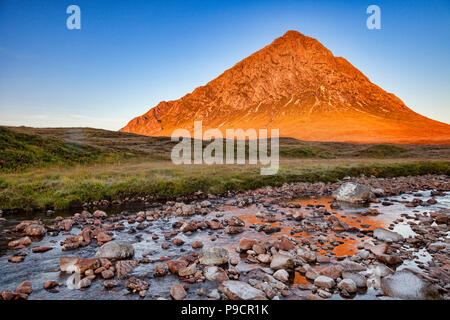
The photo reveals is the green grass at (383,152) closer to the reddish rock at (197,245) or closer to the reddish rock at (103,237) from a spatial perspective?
the reddish rock at (197,245)

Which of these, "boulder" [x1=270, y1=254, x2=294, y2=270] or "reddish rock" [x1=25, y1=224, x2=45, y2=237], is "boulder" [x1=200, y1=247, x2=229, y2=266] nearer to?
"boulder" [x1=270, y1=254, x2=294, y2=270]

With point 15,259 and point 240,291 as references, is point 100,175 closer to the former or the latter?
point 15,259

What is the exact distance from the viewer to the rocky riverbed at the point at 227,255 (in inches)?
269

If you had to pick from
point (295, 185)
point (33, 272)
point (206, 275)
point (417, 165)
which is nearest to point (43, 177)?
point (33, 272)

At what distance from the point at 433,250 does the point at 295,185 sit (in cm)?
1618

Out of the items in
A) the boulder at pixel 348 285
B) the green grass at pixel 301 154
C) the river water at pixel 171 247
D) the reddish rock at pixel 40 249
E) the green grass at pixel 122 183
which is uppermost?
the green grass at pixel 301 154

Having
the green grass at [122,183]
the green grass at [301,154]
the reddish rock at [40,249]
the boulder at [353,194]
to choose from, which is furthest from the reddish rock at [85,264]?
the green grass at [301,154]

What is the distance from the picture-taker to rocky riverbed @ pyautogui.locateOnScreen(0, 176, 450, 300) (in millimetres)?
6832

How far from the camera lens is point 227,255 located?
28.7 ft

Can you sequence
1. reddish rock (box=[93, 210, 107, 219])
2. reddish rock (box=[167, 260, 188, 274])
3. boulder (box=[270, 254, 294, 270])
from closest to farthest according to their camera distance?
reddish rock (box=[167, 260, 188, 274]) → boulder (box=[270, 254, 294, 270]) → reddish rock (box=[93, 210, 107, 219])

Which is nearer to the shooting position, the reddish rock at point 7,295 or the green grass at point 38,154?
the reddish rock at point 7,295

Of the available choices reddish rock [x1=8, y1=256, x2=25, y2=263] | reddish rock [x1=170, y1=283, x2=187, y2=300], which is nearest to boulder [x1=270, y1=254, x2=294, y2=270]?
reddish rock [x1=170, y1=283, x2=187, y2=300]

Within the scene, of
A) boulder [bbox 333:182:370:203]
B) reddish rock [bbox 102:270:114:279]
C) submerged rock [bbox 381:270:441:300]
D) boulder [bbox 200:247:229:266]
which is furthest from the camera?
boulder [bbox 333:182:370:203]

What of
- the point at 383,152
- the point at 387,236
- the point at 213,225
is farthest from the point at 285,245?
the point at 383,152
